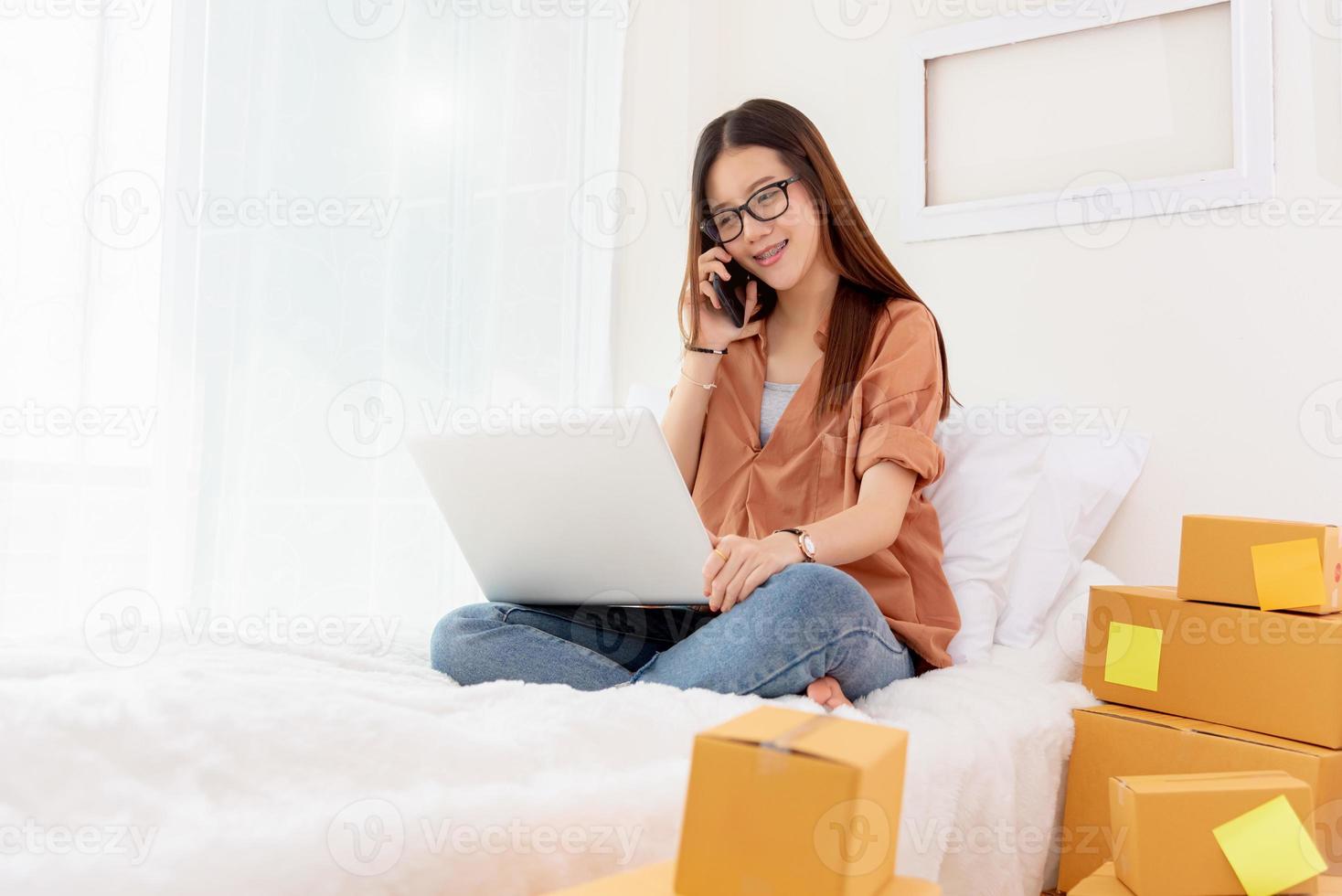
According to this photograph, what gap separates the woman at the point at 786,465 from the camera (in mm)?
1051

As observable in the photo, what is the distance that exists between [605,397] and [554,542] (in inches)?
44.5

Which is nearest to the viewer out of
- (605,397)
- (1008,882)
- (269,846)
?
(269,846)

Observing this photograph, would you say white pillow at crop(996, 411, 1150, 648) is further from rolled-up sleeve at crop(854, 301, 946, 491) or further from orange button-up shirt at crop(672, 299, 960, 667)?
rolled-up sleeve at crop(854, 301, 946, 491)

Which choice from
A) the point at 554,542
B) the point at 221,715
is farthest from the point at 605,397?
the point at 221,715

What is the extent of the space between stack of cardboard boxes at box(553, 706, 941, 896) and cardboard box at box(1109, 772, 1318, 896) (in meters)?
0.28

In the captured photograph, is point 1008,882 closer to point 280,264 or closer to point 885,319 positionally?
point 885,319

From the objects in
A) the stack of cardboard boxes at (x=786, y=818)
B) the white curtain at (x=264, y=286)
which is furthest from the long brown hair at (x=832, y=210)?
the stack of cardboard boxes at (x=786, y=818)

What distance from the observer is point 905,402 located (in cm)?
131

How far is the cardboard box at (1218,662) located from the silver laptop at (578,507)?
526 millimetres

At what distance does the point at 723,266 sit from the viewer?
1.54 m

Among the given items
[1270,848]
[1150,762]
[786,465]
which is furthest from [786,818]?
[786,465]

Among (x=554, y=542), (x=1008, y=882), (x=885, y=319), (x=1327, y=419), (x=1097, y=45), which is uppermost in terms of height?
(x=1097, y=45)

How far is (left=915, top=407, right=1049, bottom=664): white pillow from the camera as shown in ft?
4.64

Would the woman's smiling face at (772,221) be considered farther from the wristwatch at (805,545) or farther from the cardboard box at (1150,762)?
the cardboard box at (1150,762)
